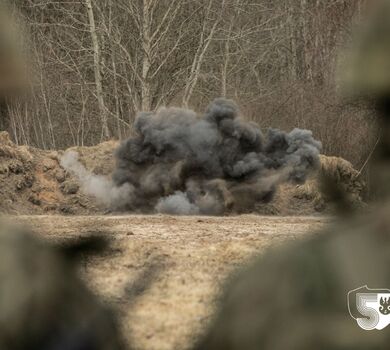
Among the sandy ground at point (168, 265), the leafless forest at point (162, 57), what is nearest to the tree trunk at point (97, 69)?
the leafless forest at point (162, 57)

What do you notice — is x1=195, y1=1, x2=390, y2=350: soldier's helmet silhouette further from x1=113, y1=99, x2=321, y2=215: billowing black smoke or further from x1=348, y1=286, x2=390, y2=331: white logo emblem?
x1=113, y1=99, x2=321, y2=215: billowing black smoke

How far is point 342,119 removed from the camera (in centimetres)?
1500

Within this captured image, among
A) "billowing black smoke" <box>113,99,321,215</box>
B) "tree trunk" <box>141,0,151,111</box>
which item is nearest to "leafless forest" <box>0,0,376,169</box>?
"tree trunk" <box>141,0,151,111</box>

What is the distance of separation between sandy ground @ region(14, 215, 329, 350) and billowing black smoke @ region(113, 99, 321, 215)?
12.5ft

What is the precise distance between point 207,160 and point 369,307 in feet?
44.1

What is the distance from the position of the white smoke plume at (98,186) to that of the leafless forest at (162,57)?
3.96 meters

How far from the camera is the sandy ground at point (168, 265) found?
637 millimetres

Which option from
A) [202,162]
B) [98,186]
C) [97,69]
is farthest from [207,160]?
[97,69]

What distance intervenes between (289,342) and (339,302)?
3 cm

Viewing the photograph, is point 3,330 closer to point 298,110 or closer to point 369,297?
point 369,297

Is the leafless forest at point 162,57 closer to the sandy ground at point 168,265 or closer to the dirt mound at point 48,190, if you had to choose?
the dirt mound at point 48,190

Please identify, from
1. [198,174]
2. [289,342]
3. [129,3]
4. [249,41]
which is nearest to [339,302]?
[289,342]

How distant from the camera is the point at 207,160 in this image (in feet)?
45.8

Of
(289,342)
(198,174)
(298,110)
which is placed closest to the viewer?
(289,342)
